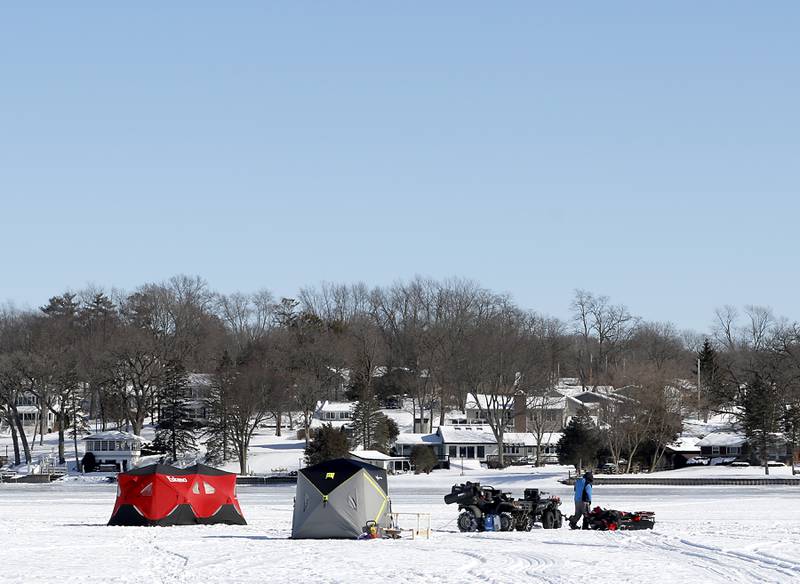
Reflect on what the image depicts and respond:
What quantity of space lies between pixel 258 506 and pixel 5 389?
59002 mm

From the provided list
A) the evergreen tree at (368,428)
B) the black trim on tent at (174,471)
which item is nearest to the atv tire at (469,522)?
the black trim on tent at (174,471)

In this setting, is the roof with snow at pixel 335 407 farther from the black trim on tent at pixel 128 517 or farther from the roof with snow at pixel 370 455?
the black trim on tent at pixel 128 517

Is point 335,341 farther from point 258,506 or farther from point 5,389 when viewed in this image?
point 258,506

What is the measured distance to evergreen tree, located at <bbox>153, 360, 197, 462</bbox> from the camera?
98.2 m

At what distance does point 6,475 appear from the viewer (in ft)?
311

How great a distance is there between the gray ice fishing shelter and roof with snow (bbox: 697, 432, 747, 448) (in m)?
74.7

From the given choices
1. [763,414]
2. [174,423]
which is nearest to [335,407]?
[174,423]

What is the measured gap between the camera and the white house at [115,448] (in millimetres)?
103625

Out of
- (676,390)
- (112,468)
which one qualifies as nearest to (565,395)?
(676,390)

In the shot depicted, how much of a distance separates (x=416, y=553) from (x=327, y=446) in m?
60.7

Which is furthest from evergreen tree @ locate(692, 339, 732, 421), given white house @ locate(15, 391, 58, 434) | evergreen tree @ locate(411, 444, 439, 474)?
white house @ locate(15, 391, 58, 434)

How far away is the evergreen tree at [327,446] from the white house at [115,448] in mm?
21352

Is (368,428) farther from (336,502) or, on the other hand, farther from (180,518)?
(336,502)

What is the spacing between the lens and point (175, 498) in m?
37.6
